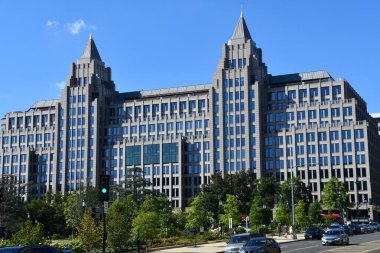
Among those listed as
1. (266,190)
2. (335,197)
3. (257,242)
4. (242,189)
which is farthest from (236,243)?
(335,197)

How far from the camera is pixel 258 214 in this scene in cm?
9044

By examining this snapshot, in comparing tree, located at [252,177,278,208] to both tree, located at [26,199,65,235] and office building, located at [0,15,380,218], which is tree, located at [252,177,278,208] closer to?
office building, located at [0,15,380,218]

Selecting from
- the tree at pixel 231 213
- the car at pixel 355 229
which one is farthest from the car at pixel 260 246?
the tree at pixel 231 213

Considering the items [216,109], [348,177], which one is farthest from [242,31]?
[348,177]

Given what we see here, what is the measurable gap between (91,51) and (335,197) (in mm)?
83914

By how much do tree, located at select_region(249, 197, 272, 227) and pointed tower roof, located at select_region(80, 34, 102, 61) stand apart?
245 ft

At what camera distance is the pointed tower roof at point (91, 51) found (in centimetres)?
15438

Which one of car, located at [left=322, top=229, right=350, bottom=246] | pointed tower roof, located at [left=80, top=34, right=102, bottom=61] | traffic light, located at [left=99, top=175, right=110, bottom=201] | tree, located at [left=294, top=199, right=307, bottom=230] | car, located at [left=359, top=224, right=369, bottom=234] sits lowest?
car, located at [left=359, top=224, right=369, bottom=234]

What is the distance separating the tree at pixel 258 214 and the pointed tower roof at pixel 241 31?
53.0 metres

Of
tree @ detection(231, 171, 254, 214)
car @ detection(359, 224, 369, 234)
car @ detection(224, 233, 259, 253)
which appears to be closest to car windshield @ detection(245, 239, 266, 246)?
car @ detection(224, 233, 259, 253)

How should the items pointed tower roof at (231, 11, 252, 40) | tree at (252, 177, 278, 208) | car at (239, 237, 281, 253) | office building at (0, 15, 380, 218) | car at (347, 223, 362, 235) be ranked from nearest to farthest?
car at (239, 237, 281, 253) → car at (347, 223, 362, 235) → tree at (252, 177, 278, 208) → office building at (0, 15, 380, 218) → pointed tower roof at (231, 11, 252, 40)

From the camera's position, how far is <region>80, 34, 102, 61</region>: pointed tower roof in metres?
154

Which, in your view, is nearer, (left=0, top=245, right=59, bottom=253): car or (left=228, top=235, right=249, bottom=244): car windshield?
(left=0, top=245, right=59, bottom=253): car

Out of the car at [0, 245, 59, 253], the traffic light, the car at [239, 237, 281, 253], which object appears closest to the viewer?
the car at [0, 245, 59, 253]
